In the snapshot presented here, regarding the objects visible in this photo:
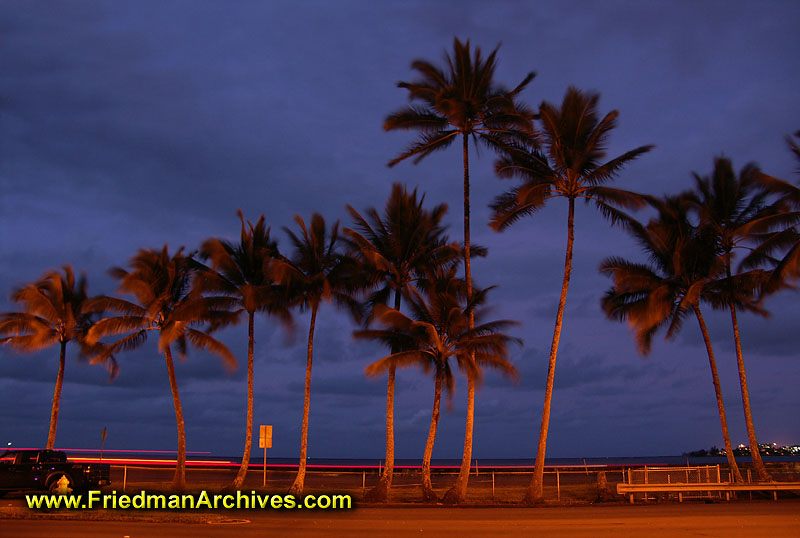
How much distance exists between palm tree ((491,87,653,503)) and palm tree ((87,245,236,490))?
41.2ft

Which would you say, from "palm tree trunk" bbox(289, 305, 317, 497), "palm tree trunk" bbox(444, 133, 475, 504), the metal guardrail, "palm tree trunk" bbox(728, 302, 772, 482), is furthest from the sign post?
"palm tree trunk" bbox(728, 302, 772, 482)

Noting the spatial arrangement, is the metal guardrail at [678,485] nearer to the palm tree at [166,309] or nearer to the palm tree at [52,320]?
the palm tree at [166,309]

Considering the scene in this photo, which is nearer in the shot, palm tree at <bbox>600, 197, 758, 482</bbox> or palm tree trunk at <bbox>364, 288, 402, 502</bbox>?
palm tree trunk at <bbox>364, 288, 402, 502</bbox>

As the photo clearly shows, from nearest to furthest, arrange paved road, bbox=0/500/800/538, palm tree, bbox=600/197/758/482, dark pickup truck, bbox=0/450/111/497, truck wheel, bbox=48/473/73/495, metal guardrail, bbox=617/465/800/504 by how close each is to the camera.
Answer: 1. paved road, bbox=0/500/800/538
2. truck wheel, bbox=48/473/73/495
3. dark pickup truck, bbox=0/450/111/497
4. metal guardrail, bbox=617/465/800/504
5. palm tree, bbox=600/197/758/482

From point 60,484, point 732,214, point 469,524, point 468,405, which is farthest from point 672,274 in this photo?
point 60,484

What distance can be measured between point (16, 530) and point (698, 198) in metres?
27.5

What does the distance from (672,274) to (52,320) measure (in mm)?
27080

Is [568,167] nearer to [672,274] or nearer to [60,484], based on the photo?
[672,274]

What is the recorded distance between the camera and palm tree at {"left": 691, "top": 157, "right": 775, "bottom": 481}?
98.8 ft

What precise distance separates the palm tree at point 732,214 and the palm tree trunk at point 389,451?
45.9ft

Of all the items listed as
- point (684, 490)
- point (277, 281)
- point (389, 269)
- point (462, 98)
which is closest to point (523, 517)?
point (684, 490)

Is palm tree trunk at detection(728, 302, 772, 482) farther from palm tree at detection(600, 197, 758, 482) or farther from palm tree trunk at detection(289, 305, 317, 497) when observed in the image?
palm tree trunk at detection(289, 305, 317, 497)

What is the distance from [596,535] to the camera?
49.8 ft

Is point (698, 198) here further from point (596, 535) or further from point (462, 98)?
point (596, 535)
